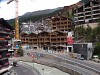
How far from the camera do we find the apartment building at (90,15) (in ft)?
536

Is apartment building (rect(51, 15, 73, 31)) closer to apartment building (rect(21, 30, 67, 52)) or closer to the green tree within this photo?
apartment building (rect(21, 30, 67, 52))

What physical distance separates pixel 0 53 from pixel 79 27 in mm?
89521

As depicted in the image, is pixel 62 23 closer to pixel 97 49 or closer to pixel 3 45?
pixel 97 49

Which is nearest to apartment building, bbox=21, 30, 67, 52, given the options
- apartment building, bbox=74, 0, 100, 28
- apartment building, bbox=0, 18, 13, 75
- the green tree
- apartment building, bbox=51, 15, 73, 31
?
apartment building, bbox=51, 15, 73, 31

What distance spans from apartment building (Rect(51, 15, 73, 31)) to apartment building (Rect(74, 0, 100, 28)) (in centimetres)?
1101

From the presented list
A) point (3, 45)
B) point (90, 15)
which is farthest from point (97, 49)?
point (3, 45)

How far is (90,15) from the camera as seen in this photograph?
168 metres

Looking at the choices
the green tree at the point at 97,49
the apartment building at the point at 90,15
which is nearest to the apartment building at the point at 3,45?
the green tree at the point at 97,49

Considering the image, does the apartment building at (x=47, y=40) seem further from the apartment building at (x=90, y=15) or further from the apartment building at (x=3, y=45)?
the apartment building at (x=3, y=45)

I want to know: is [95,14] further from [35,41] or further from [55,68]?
[55,68]

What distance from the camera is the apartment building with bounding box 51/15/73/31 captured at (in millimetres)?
187250

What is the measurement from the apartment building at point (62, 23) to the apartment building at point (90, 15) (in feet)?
36.1

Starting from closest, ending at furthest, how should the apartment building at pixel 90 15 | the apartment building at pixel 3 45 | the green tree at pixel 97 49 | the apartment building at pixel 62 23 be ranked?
the apartment building at pixel 3 45
the green tree at pixel 97 49
the apartment building at pixel 90 15
the apartment building at pixel 62 23

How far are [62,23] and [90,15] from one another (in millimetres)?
27780
